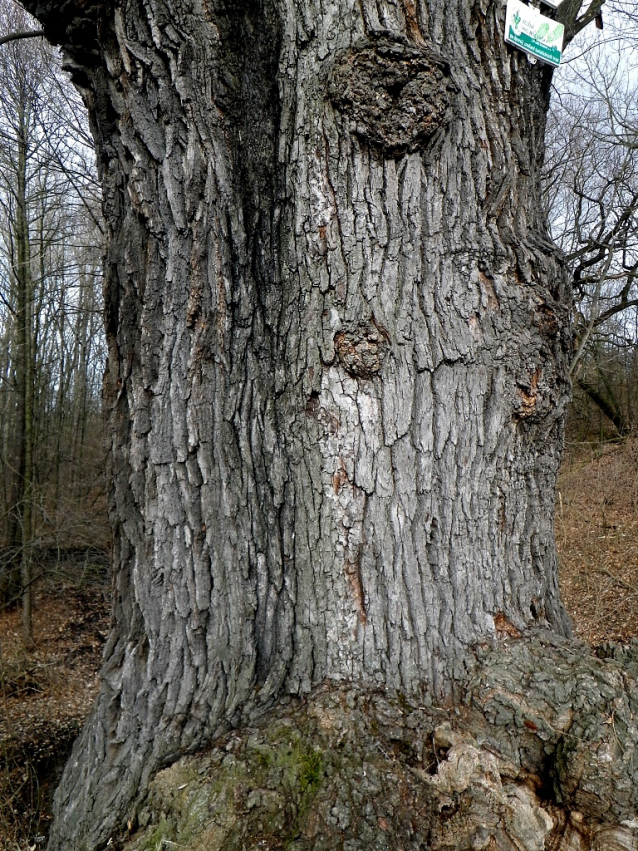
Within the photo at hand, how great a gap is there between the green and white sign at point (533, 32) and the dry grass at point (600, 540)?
3.91 meters

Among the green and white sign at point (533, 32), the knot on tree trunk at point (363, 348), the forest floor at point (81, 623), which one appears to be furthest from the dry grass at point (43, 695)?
the green and white sign at point (533, 32)

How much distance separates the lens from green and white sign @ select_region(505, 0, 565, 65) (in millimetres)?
1829

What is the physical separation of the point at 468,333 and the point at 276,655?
1.12 meters

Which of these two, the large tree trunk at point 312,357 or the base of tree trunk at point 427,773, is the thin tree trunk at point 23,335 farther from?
the base of tree trunk at point 427,773

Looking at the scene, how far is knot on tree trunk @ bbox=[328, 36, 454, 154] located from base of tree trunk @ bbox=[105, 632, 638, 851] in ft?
5.11

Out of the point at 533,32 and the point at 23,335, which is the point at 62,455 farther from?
the point at 533,32

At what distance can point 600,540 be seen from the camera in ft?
27.5

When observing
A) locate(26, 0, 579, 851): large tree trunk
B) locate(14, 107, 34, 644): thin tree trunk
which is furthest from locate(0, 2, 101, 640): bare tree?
locate(26, 0, 579, 851): large tree trunk

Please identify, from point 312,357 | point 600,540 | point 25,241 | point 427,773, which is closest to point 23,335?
point 25,241

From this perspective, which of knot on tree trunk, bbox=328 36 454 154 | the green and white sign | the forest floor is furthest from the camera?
the forest floor

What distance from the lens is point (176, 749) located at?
1713 millimetres

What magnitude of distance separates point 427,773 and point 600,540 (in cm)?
787

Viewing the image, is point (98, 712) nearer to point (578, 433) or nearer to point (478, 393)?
point (478, 393)

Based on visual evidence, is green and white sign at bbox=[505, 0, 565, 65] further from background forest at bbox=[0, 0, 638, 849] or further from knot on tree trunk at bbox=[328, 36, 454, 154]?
background forest at bbox=[0, 0, 638, 849]
